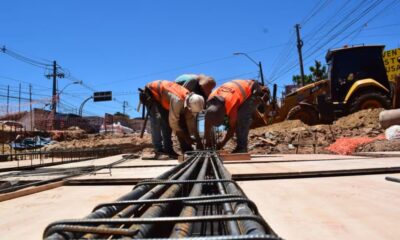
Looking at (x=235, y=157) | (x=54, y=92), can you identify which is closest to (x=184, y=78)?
(x=235, y=157)

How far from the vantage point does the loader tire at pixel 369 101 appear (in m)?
14.1

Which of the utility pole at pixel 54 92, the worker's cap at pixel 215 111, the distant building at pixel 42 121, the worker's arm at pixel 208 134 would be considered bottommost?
the worker's arm at pixel 208 134

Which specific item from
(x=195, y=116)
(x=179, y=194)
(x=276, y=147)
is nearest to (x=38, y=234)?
(x=179, y=194)

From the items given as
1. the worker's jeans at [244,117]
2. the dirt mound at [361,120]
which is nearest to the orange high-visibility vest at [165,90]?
the worker's jeans at [244,117]

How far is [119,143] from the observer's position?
1733 cm

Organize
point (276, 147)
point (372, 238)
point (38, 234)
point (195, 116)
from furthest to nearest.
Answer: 1. point (276, 147)
2. point (195, 116)
3. point (38, 234)
4. point (372, 238)

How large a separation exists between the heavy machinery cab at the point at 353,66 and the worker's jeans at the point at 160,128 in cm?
939

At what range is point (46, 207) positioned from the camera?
7.42ft

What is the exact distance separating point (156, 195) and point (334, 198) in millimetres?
1197

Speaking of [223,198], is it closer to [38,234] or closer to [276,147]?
[38,234]

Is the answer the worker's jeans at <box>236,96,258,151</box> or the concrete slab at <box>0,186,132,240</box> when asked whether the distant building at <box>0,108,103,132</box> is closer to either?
the worker's jeans at <box>236,96,258,151</box>

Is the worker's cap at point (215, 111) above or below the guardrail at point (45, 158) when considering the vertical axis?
above

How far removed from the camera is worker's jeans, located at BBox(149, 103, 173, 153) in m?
7.08

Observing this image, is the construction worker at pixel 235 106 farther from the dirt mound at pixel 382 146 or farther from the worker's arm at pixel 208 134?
the dirt mound at pixel 382 146
